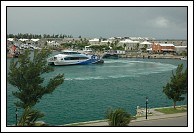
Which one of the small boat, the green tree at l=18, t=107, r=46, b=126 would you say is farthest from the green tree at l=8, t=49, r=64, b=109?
the small boat

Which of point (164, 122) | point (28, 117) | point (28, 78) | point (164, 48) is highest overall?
point (164, 48)

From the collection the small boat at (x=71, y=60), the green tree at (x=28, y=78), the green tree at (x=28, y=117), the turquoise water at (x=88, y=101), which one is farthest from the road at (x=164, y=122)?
the small boat at (x=71, y=60)

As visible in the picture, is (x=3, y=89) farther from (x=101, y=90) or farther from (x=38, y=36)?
(x=38, y=36)

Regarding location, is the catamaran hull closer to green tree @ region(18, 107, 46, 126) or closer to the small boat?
the small boat

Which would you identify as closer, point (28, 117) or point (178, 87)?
point (28, 117)

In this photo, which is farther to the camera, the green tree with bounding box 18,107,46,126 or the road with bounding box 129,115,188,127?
the road with bounding box 129,115,188,127

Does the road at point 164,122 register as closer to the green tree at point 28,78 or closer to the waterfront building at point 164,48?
the green tree at point 28,78

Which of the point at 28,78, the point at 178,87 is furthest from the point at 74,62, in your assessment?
the point at 28,78

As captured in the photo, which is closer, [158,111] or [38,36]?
[158,111]

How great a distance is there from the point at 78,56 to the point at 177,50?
107ft

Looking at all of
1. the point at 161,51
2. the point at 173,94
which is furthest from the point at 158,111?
the point at 161,51

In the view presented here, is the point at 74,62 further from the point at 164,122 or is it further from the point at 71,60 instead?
the point at 164,122

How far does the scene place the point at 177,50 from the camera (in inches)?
2586

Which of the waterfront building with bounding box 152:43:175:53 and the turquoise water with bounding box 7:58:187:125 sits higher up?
the waterfront building with bounding box 152:43:175:53
